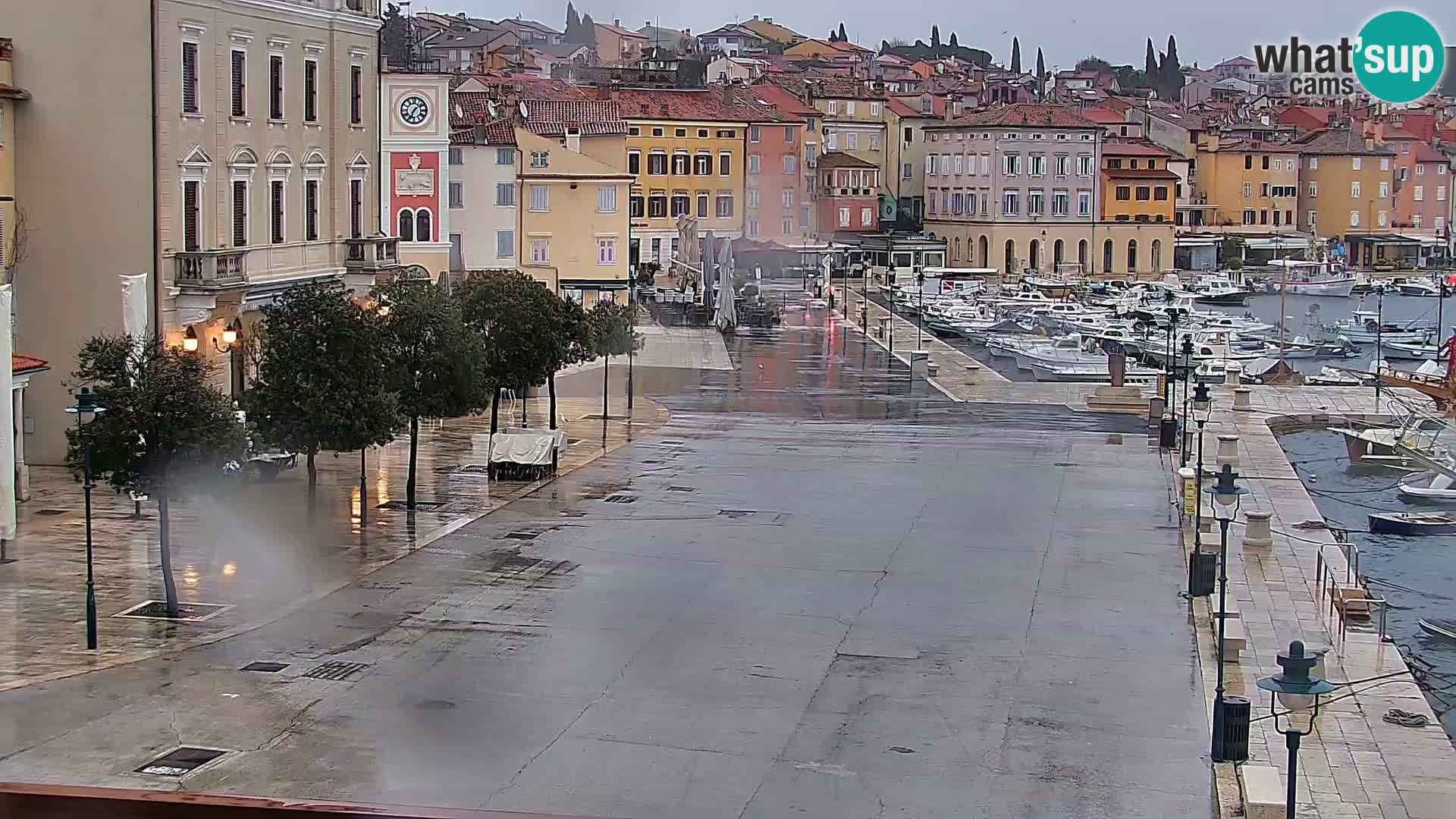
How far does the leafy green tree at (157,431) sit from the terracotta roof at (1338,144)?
3412cm

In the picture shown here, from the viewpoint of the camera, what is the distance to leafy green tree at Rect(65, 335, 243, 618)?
742 centimetres

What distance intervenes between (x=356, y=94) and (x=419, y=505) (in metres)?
4.84

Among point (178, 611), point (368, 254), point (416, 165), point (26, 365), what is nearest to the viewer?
point (178, 611)

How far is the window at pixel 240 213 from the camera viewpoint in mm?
12422

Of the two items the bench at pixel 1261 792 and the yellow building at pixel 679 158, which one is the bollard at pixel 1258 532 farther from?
the yellow building at pixel 679 158

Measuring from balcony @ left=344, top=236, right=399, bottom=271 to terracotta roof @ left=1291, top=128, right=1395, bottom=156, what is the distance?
28.3 meters

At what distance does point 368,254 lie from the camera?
559 inches

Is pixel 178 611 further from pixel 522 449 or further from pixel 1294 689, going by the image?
pixel 1294 689

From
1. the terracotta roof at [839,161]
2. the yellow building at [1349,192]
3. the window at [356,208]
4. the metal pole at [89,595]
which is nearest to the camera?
the metal pole at [89,595]

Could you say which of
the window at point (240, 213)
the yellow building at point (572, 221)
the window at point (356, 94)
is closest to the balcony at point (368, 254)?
the window at point (356, 94)

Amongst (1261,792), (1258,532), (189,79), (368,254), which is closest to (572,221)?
(368,254)

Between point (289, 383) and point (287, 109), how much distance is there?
175 inches

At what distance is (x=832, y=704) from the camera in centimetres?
652

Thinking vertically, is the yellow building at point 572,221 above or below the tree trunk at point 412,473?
above
